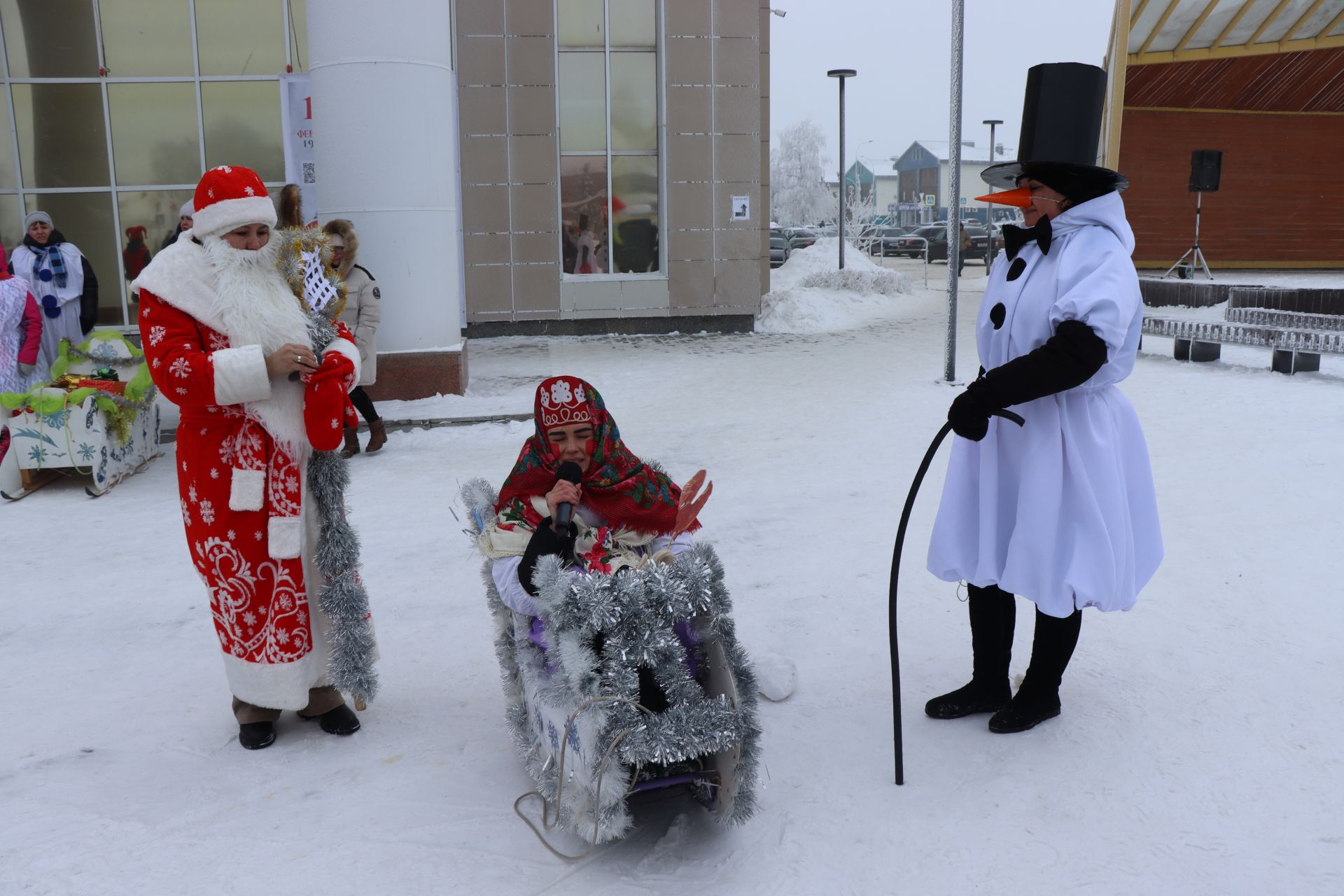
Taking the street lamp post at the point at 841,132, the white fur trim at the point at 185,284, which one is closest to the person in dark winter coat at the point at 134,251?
the white fur trim at the point at 185,284

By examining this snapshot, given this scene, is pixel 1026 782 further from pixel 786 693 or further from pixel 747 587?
pixel 747 587

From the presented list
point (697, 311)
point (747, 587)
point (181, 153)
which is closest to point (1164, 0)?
point (697, 311)

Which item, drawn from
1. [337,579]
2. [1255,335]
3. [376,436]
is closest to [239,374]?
[337,579]

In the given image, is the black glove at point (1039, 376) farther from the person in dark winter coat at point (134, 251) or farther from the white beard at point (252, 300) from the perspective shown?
the person in dark winter coat at point (134, 251)

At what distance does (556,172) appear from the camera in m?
13.9

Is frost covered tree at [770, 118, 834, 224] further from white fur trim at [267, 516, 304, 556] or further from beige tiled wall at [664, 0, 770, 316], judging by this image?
white fur trim at [267, 516, 304, 556]

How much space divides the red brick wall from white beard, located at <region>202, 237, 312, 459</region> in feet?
77.8

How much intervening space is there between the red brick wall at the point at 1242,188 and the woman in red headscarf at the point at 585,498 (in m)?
23.6

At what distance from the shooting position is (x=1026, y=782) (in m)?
2.94

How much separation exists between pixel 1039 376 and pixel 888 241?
3693 centimetres

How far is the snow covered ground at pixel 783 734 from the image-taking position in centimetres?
259

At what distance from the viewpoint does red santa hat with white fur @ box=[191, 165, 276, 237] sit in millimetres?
2988

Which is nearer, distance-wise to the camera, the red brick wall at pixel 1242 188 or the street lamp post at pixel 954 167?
the street lamp post at pixel 954 167

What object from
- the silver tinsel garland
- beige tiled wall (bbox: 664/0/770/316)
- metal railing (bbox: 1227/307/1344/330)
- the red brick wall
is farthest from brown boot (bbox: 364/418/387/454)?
the red brick wall
